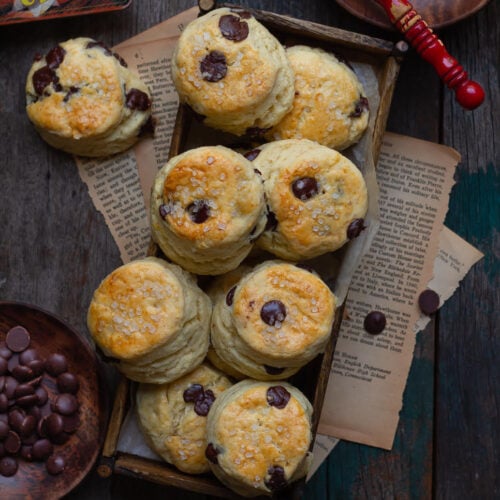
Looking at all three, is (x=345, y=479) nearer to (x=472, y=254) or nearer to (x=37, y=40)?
(x=472, y=254)

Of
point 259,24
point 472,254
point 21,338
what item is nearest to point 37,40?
point 259,24

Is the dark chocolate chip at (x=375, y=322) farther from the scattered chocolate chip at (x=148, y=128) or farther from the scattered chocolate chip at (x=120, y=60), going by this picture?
the scattered chocolate chip at (x=120, y=60)

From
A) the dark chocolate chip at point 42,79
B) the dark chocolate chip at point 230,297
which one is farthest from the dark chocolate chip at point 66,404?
the dark chocolate chip at point 42,79

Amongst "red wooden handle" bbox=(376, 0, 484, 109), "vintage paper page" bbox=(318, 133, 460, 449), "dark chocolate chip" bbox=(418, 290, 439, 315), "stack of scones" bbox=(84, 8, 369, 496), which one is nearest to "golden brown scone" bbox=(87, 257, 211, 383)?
"stack of scones" bbox=(84, 8, 369, 496)

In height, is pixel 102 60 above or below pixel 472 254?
above

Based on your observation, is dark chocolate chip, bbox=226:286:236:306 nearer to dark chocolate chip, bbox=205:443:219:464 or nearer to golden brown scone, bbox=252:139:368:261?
golden brown scone, bbox=252:139:368:261

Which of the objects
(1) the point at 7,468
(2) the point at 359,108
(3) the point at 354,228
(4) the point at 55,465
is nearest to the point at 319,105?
(2) the point at 359,108

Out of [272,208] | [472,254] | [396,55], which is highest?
[396,55]

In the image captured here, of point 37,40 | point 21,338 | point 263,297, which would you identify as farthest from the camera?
point 37,40

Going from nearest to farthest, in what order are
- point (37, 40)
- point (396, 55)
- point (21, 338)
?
1. point (396, 55)
2. point (21, 338)
3. point (37, 40)
